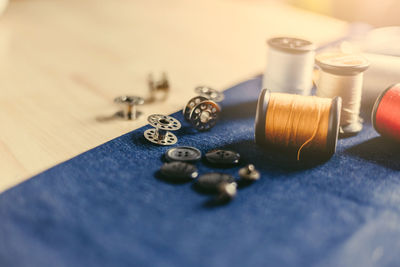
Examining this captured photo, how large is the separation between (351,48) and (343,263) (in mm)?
1428

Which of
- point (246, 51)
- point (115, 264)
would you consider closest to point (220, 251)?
point (115, 264)

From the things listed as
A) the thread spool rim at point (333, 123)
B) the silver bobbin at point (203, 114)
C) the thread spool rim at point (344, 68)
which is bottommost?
the silver bobbin at point (203, 114)

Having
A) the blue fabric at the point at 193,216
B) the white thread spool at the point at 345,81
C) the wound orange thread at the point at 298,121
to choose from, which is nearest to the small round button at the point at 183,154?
the blue fabric at the point at 193,216

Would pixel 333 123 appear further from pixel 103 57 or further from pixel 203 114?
pixel 103 57

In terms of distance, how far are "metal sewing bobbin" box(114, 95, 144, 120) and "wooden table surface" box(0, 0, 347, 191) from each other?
4 centimetres

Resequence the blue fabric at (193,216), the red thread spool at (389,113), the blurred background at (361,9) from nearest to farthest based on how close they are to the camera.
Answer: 1. the blue fabric at (193,216)
2. the red thread spool at (389,113)
3. the blurred background at (361,9)

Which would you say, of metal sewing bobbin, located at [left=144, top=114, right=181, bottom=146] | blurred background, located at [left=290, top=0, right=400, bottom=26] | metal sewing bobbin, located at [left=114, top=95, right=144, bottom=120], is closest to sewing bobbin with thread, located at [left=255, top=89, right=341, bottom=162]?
metal sewing bobbin, located at [left=144, top=114, right=181, bottom=146]

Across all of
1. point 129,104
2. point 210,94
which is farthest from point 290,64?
point 129,104

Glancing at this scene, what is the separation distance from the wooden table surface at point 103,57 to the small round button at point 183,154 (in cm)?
32

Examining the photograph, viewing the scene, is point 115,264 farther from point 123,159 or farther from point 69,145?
point 69,145

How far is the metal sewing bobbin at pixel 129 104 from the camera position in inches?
76.1

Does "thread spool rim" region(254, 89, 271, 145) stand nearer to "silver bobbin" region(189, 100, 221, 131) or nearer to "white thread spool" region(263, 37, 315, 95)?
"silver bobbin" region(189, 100, 221, 131)

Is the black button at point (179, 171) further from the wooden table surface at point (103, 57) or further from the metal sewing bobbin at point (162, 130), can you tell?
the wooden table surface at point (103, 57)

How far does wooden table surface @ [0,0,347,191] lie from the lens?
182 cm
